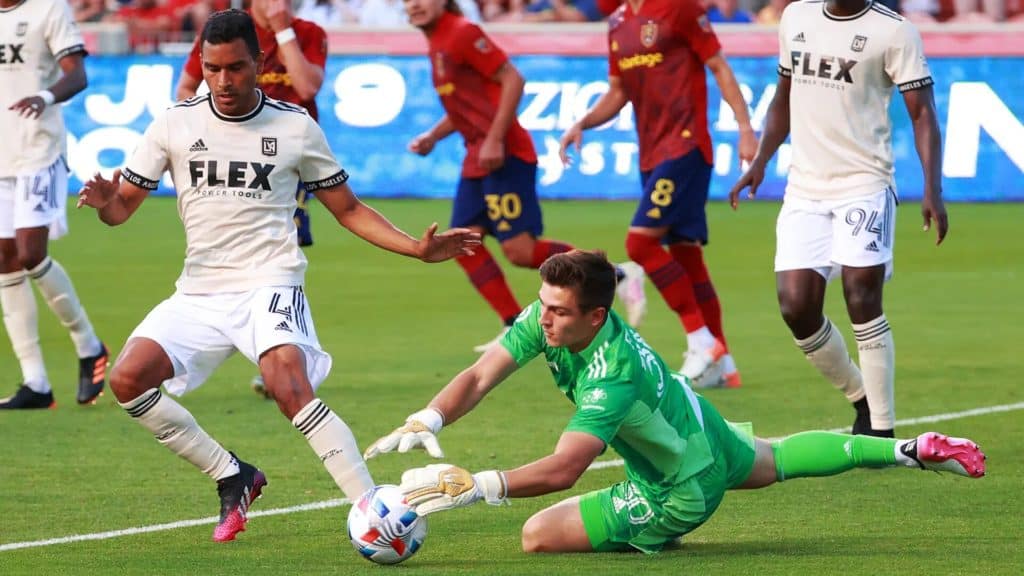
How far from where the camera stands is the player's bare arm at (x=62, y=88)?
9.88 m

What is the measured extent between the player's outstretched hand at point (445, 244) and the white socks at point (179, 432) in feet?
3.62

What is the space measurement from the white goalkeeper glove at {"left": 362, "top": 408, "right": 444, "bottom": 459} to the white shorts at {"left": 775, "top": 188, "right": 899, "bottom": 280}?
2.84 meters

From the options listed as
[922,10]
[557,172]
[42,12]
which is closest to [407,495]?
[42,12]

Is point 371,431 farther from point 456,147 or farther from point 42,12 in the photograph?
point 456,147

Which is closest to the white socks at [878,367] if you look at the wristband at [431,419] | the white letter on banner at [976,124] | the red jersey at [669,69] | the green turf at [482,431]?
the green turf at [482,431]

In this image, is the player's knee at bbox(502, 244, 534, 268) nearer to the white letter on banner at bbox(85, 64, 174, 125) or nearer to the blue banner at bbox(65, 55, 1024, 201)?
the blue banner at bbox(65, 55, 1024, 201)

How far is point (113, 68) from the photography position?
2172cm

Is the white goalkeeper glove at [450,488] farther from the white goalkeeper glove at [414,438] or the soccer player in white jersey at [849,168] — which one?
the soccer player in white jersey at [849,168]

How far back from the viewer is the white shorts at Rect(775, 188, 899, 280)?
335 inches

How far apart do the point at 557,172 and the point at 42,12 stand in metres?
11.0

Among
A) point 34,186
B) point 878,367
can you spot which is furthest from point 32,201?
point 878,367

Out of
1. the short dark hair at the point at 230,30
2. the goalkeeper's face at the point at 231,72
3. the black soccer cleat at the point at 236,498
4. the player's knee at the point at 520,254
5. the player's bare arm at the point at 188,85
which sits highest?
the short dark hair at the point at 230,30

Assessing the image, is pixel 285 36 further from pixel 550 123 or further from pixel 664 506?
pixel 550 123

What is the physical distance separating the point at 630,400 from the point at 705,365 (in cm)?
469
